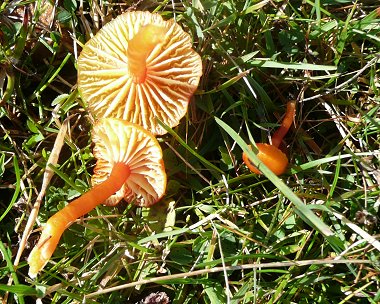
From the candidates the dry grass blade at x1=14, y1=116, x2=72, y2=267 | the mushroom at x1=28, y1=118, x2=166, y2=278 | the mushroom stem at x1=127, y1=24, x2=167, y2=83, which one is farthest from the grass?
the mushroom stem at x1=127, y1=24, x2=167, y2=83

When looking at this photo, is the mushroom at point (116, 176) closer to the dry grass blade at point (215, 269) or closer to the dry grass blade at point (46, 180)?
the dry grass blade at point (46, 180)

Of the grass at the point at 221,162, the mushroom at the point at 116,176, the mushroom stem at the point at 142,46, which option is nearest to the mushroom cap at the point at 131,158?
the mushroom at the point at 116,176

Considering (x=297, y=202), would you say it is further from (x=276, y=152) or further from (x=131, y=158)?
(x=131, y=158)

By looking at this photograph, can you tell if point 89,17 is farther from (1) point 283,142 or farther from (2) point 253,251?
(2) point 253,251

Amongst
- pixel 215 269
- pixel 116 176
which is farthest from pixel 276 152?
pixel 116 176

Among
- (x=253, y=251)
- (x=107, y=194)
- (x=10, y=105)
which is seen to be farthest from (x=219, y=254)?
(x=10, y=105)

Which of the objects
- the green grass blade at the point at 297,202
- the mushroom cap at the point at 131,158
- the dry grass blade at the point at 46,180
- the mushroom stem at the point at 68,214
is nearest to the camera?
the green grass blade at the point at 297,202
